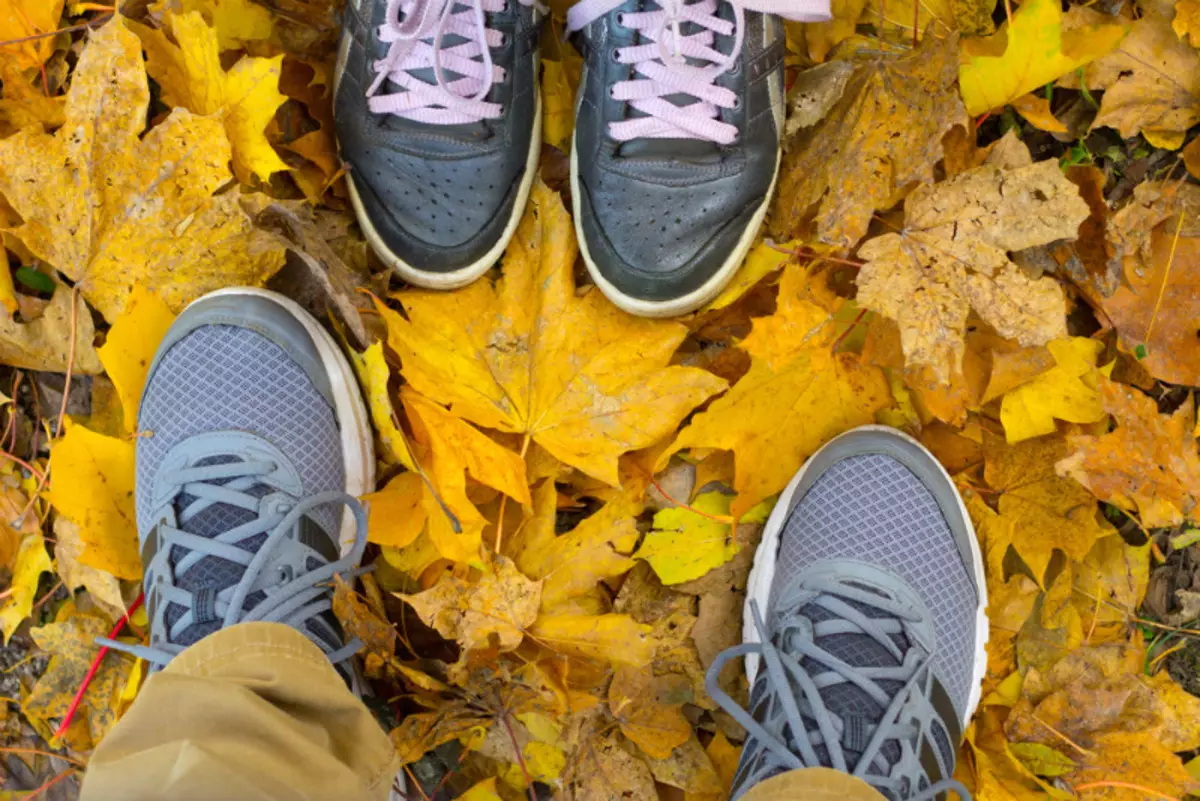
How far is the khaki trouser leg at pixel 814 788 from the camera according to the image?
0.87 m

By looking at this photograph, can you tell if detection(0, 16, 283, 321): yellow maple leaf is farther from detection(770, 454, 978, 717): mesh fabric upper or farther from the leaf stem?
detection(770, 454, 978, 717): mesh fabric upper

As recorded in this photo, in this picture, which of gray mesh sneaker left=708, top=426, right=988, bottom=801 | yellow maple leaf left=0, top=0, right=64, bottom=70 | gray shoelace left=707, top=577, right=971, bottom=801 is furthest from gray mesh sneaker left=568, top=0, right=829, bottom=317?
yellow maple leaf left=0, top=0, right=64, bottom=70

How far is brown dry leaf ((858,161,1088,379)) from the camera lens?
3.20ft

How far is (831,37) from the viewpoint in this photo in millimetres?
1131

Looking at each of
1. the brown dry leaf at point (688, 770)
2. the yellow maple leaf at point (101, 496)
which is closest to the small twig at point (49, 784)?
the yellow maple leaf at point (101, 496)

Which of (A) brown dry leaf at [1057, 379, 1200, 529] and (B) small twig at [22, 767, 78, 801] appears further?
(B) small twig at [22, 767, 78, 801]

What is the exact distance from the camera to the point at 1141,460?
3.51 feet

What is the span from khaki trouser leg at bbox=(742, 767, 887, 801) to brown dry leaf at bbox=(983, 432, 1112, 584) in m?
0.43

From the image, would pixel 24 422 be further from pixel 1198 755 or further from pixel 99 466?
pixel 1198 755

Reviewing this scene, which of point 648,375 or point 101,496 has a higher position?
point 648,375

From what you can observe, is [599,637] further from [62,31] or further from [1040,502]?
[62,31]

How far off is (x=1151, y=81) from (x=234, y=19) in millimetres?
1166

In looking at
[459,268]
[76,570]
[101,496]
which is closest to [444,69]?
[459,268]

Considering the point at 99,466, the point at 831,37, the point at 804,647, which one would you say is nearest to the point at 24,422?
the point at 99,466
